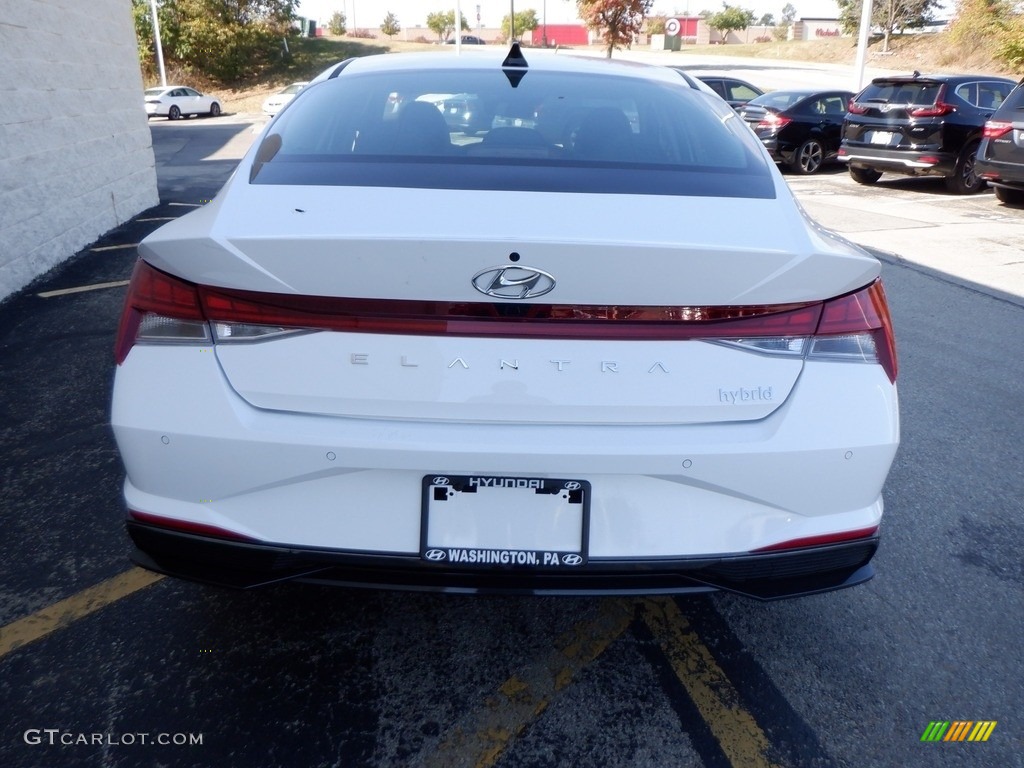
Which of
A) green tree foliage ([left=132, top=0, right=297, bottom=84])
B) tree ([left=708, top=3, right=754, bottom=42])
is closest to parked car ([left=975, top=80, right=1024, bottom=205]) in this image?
green tree foliage ([left=132, top=0, right=297, bottom=84])

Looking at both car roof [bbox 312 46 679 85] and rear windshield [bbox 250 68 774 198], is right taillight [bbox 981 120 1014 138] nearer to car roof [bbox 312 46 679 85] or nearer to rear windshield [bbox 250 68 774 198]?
car roof [bbox 312 46 679 85]

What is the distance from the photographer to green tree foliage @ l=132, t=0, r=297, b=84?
45.8m

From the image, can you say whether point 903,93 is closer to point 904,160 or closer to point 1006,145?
point 904,160

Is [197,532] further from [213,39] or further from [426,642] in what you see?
[213,39]

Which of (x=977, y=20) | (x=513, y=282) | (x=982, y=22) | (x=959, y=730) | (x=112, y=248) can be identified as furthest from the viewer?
(x=977, y=20)

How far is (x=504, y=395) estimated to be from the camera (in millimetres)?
2039

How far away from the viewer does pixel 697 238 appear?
2.07 metres

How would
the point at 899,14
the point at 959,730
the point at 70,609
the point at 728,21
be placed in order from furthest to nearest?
the point at 728,21 → the point at 899,14 → the point at 70,609 → the point at 959,730

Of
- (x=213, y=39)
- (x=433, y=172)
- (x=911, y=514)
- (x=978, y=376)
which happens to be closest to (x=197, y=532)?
(x=433, y=172)

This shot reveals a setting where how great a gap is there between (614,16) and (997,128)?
32.8m

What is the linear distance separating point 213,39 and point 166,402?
50.0 m

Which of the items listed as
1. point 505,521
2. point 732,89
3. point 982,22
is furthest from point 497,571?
point 982,22

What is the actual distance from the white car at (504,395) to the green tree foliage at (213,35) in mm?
49456

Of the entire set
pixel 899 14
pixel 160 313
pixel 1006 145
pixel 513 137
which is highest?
pixel 899 14
